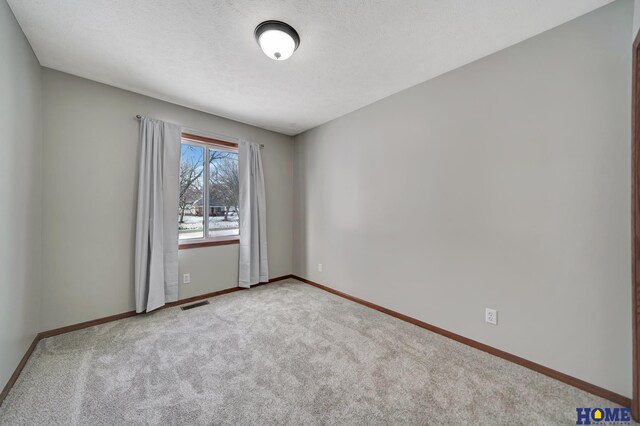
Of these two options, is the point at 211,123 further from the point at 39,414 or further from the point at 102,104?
the point at 39,414

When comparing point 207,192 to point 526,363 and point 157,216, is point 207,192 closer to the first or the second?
point 157,216

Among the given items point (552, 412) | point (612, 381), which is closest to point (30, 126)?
point (552, 412)

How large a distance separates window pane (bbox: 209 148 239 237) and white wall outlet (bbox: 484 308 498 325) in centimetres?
329

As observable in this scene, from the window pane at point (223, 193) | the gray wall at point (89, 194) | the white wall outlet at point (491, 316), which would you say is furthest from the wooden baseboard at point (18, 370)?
the white wall outlet at point (491, 316)

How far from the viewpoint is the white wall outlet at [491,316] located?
208cm

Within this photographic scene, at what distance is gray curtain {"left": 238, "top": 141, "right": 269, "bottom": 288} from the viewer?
374 centimetres

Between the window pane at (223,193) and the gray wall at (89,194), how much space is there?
730 millimetres

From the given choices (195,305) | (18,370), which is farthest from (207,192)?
(18,370)

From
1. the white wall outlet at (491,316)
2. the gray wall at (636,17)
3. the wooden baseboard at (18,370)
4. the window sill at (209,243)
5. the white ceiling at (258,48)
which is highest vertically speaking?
the white ceiling at (258,48)

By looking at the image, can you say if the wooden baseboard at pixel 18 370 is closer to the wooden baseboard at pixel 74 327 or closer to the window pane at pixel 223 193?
the wooden baseboard at pixel 74 327

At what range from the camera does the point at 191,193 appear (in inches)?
135

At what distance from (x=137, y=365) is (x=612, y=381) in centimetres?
334

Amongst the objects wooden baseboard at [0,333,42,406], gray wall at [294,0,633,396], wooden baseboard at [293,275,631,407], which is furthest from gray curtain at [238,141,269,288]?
wooden baseboard at [0,333,42,406]

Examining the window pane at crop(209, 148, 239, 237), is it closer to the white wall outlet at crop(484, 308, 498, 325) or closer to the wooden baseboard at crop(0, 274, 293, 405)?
the wooden baseboard at crop(0, 274, 293, 405)
